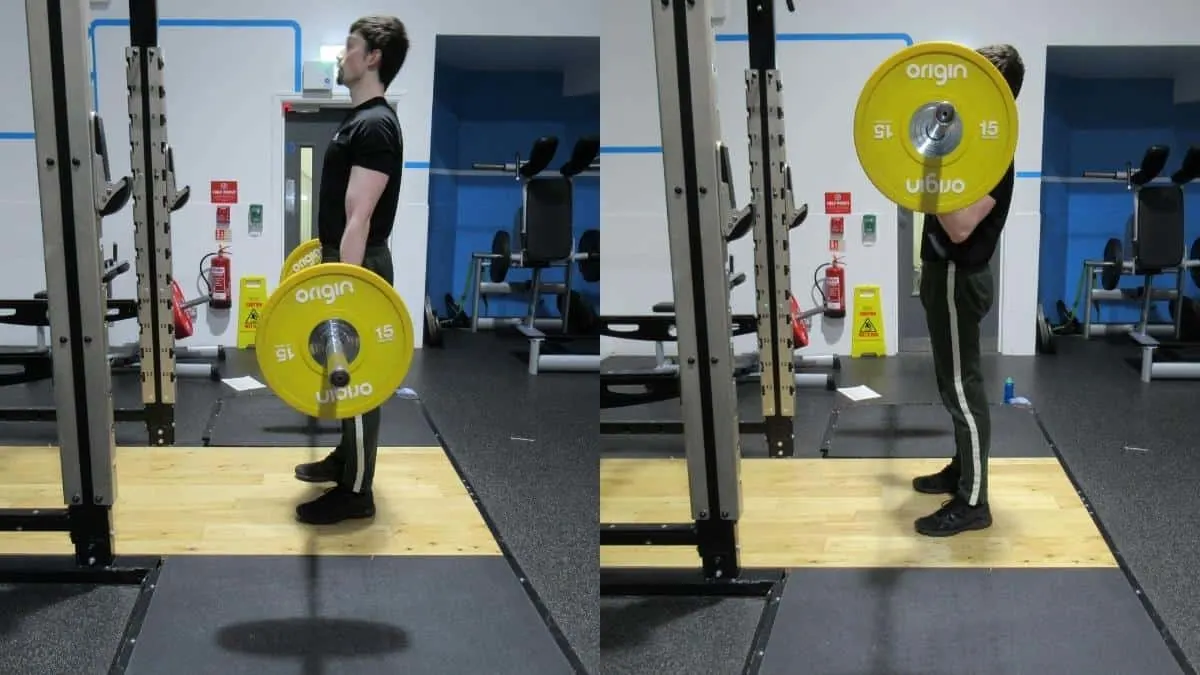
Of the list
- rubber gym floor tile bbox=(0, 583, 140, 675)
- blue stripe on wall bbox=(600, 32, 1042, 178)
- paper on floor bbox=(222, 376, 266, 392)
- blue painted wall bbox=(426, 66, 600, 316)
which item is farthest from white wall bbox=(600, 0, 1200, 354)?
rubber gym floor tile bbox=(0, 583, 140, 675)

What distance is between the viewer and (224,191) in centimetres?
685

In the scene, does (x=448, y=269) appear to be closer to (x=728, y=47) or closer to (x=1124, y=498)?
(x=728, y=47)

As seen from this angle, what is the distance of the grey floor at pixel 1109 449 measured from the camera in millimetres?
2551

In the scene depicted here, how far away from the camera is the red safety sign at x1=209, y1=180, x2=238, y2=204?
269 inches

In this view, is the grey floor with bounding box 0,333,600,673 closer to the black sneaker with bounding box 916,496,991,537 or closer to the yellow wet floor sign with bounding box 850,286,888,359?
the black sneaker with bounding box 916,496,991,537

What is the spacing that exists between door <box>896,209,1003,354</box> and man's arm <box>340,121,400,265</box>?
4490 millimetres

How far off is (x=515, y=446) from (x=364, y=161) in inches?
67.1

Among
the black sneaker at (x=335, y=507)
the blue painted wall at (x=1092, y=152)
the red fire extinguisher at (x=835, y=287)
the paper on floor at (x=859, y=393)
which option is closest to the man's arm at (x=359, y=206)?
the black sneaker at (x=335, y=507)

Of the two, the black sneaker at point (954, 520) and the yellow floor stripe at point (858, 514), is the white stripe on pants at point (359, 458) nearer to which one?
the yellow floor stripe at point (858, 514)

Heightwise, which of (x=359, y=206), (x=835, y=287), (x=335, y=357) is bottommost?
(x=835, y=287)

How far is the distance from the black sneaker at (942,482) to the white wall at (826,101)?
3.27m

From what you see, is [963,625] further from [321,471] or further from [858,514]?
[321,471]

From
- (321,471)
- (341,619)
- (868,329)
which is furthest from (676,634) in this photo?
(868,329)

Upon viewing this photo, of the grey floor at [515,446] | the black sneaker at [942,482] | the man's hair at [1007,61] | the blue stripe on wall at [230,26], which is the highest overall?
the blue stripe on wall at [230,26]
